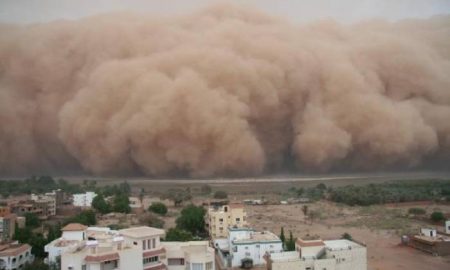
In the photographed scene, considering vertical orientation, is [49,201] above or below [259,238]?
above

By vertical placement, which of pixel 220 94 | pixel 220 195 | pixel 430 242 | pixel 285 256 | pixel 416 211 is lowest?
pixel 430 242

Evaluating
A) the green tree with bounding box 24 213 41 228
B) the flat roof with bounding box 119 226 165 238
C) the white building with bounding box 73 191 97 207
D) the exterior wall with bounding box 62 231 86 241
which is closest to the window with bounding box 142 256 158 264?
the flat roof with bounding box 119 226 165 238

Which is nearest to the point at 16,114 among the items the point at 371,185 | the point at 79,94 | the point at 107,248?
the point at 79,94

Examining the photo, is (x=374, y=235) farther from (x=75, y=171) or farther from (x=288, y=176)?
(x=75, y=171)

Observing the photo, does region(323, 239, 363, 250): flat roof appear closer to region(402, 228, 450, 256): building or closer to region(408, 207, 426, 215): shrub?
region(402, 228, 450, 256): building

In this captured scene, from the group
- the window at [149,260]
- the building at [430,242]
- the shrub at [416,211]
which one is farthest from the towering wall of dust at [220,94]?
the window at [149,260]

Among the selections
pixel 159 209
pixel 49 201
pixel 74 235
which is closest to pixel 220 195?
pixel 159 209

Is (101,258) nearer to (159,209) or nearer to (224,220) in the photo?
(224,220)
